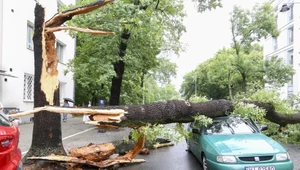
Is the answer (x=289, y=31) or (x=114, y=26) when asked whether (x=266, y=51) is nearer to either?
(x=289, y=31)

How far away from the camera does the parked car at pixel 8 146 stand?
3.28 metres

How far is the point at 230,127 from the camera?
21.6ft

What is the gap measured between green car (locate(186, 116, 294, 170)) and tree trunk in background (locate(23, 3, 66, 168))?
3435mm

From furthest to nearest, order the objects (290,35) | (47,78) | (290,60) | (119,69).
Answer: (290,35), (290,60), (119,69), (47,78)

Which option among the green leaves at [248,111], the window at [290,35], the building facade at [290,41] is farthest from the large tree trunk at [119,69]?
the window at [290,35]

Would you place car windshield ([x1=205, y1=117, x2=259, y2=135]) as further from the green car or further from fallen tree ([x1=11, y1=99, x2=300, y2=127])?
fallen tree ([x1=11, y1=99, x2=300, y2=127])

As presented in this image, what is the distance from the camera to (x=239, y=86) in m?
38.4

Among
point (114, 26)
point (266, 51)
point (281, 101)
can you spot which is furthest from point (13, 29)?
point (266, 51)

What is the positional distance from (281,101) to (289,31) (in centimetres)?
2902

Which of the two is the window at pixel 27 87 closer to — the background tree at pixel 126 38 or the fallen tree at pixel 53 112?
the background tree at pixel 126 38

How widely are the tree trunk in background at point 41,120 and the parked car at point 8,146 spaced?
2586 mm

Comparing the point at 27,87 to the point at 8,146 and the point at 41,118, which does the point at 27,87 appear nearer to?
the point at 41,118

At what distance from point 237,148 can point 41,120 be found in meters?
4.54

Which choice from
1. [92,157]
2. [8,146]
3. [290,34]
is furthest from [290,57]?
[8,146]
